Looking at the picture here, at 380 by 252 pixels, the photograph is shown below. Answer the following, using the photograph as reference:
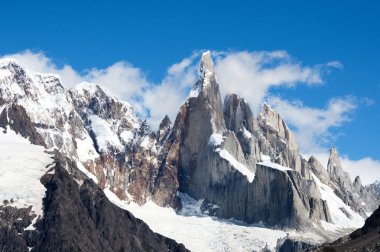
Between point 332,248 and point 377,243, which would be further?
point 332,248

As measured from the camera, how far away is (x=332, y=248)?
621 feet

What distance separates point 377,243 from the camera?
177 m

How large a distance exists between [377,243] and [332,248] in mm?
13727

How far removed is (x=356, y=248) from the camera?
18338 centimetres

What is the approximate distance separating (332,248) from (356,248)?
696 cm

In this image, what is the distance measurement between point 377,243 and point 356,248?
6826mm
